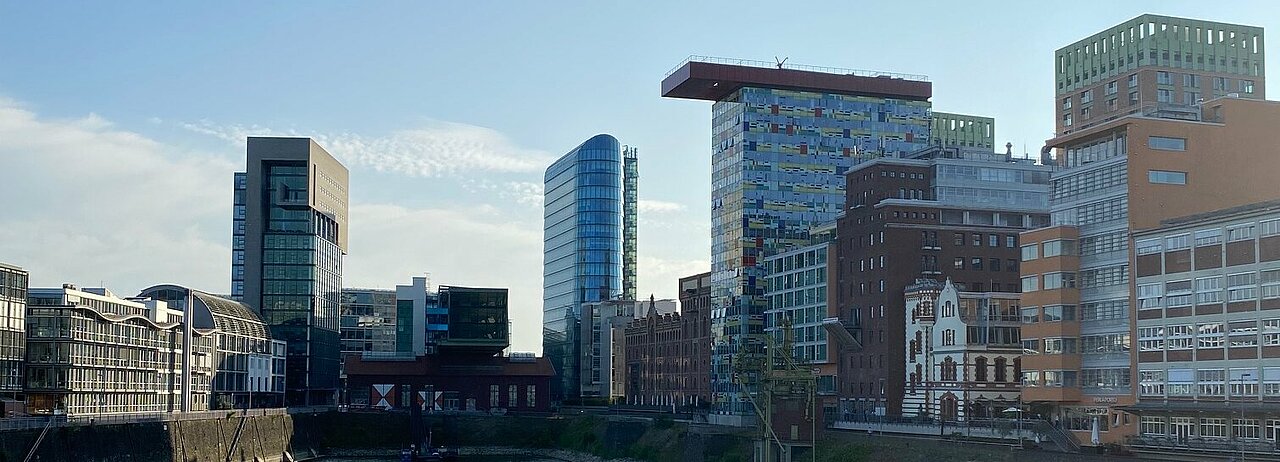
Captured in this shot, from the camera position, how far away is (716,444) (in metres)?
134

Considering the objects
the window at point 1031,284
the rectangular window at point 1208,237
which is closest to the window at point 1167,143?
the rectangular window at point 1208,237

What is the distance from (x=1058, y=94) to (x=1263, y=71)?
2715cm

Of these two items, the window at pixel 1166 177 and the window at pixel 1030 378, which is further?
the window at pixel 1030 378

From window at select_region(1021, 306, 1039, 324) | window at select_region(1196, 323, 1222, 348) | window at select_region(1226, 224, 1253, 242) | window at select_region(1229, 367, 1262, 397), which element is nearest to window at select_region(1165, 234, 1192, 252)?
window at select_region(1226, 224, 1253, 242)

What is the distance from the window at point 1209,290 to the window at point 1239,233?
2600 mm

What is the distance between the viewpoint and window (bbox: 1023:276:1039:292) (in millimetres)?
103125

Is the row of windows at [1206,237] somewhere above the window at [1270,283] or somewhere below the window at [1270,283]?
above

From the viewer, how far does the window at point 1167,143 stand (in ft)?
317

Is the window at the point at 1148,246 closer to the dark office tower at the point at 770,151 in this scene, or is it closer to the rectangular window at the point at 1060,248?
the rectangular window at the point at 1060,248

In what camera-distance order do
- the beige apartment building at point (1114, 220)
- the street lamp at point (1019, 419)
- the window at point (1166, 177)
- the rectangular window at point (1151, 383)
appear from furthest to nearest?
1. the window at point (1166, 177)
2. the beige apartment building at point (1114, 220)
3. the street lamp at point (1019, 419)
4. the rectangular window at point (1151, 383)

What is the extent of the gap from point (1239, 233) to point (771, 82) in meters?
109

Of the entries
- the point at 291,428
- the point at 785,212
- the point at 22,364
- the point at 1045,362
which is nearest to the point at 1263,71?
the point at 785,212

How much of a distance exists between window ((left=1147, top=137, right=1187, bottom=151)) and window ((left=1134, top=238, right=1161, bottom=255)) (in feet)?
25.5

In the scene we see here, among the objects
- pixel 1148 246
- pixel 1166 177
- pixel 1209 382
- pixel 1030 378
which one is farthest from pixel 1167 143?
pixel 1030 378
